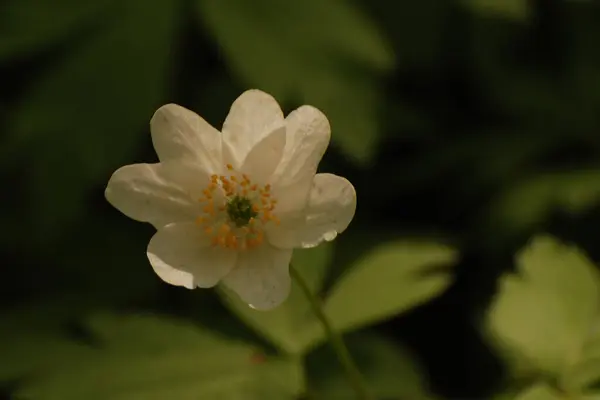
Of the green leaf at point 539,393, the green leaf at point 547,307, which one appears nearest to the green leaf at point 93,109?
the green leaf at point 547,307

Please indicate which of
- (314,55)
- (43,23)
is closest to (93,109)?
(43,23)

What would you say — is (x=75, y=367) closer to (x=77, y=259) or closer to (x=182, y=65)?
(x=77, y=259)

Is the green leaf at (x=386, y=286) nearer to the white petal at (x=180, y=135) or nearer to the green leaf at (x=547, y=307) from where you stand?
the green leaf at (x=547, y=307)

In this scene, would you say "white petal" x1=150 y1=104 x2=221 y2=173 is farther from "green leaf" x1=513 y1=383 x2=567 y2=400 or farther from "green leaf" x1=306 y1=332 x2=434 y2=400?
"green leaf" x1=306 y1=332 x2=434 y2=400

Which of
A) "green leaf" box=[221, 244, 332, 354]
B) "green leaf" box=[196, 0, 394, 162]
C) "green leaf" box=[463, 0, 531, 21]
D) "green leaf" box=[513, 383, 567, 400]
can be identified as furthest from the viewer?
"green leaf" box=[463, 0, 531, 21]

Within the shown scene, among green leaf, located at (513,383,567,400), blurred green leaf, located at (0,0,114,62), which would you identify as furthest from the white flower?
blurred green leaf, located at (0,0,114,62)

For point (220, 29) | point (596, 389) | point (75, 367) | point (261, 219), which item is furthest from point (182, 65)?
point (596, 389)
